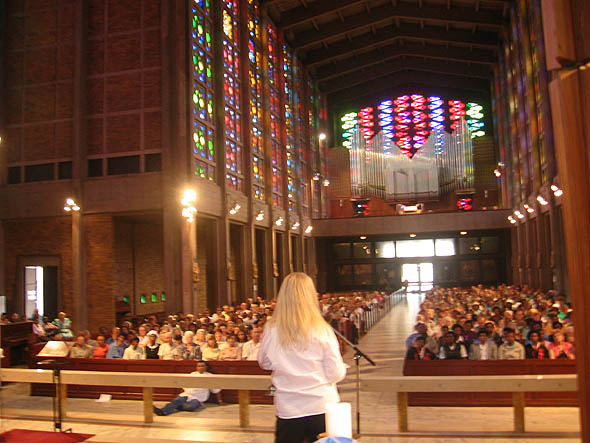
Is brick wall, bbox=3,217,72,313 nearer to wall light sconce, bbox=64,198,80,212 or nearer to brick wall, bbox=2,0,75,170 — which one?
wall light sconce, bbox=64,198,80,212

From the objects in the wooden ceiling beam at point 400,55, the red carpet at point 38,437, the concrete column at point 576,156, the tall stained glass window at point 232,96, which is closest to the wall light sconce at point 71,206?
the tall stained glass window at point 232,96

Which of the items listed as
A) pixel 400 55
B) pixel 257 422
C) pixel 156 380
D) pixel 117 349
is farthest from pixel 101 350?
pixel 400 55

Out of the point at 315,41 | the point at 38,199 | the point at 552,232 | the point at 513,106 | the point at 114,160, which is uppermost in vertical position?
the point at 315,41

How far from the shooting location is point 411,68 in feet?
133

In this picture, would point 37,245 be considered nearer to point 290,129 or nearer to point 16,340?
point 16,340

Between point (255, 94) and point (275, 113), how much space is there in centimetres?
317

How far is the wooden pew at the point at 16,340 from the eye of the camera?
1483 centimetres

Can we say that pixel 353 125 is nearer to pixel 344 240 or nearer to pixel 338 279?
pixel 344 240

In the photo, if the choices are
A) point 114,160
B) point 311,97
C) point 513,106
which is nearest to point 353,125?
point 311,97

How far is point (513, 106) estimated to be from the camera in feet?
104

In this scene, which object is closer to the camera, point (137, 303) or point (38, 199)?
point (38, 199)

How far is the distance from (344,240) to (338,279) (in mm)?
2954

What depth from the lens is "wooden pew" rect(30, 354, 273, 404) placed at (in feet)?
33.6

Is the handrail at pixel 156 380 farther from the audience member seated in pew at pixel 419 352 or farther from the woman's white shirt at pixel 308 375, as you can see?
the audience member seated in pew at pixel 419 352
